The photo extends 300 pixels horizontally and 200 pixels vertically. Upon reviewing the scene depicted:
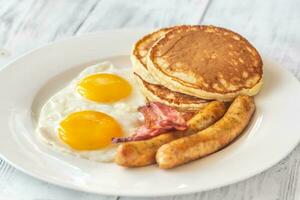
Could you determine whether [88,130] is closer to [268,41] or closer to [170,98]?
[170,98]

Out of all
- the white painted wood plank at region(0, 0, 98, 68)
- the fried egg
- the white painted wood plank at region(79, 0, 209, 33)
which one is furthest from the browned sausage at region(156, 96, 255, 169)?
the white painted wood plank at region(0, 0, 98, 68)

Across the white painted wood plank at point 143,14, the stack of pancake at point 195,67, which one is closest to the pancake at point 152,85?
the stack of pancake at point 195,67

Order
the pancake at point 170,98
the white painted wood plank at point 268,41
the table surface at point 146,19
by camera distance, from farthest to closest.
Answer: the table surface at point 146,19 < the pancake at point 170,98 < the white painted wood plank at point 268,41

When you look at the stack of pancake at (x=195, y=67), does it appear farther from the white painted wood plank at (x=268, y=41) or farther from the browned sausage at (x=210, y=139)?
the white painted wood plank at (x=268, y=41)

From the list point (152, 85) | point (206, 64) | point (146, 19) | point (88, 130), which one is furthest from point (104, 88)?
point (146, 19)

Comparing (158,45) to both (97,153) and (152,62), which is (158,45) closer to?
(152,62)
